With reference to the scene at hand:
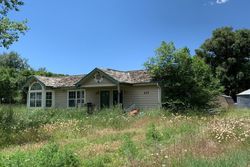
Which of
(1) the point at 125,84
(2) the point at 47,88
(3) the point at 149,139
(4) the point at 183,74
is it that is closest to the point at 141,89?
(1) the point at 125,84

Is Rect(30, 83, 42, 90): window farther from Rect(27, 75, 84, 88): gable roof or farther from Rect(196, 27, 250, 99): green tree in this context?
Rect(196, 27, 250, 99): green tree

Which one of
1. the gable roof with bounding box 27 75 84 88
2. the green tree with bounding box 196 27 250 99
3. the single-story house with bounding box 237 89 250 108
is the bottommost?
the single-story house with bounding box 237 89 250 108

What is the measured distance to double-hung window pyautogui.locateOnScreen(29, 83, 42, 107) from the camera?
36938 mm

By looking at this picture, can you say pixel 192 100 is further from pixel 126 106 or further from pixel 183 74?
pixel 126 106

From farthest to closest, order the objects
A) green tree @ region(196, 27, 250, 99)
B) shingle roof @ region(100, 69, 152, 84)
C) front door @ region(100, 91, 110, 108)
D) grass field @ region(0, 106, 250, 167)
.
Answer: green tree @ region(196, 27, 250, 99), front door @ region(100, 91, 110, 108), shingle roof @ region(100, 69, 152, 84), grass field @ region(0, 106, 250, 167)

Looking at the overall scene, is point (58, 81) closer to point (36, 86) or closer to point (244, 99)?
point (36, 86)

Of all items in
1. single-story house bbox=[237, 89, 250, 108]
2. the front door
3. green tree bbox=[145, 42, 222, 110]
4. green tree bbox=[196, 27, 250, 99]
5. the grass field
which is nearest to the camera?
Result: the grass field

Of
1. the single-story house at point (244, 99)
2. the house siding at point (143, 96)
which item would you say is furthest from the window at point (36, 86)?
the single-story house at point (244, 99)

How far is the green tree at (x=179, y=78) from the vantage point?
28922 millimetres

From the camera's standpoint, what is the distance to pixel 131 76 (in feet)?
108

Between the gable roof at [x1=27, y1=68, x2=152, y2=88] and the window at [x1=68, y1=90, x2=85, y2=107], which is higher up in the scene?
the gable roof at [x1=27, y1=68, x2=152, y2=88]

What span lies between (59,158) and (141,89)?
23.6 metres

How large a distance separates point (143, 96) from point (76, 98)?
730 centimetres

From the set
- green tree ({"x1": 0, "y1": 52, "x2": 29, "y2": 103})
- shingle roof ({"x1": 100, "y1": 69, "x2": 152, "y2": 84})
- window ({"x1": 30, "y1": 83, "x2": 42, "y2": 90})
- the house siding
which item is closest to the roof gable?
window ({"x1": 30, "y1": 83, "x2": 42, "y2": 90})
